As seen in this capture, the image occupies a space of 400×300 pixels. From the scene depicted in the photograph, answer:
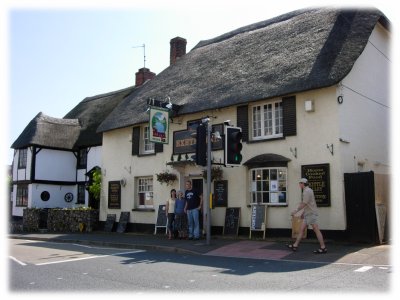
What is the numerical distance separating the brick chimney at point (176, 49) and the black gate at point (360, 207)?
1494 cm

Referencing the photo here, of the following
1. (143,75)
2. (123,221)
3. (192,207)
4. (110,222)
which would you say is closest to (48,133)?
(143,75)

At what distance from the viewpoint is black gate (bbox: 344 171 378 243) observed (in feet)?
40.8

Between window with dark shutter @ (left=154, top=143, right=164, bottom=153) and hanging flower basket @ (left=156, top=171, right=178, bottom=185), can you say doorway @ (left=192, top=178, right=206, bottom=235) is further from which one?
window with dark shutter @ (left=154, top=143, right=164, bottom=153)

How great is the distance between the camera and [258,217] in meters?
14.6

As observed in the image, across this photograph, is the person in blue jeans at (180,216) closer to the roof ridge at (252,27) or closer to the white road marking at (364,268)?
the white road marking at (364,268)

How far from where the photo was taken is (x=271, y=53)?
16.6 meters

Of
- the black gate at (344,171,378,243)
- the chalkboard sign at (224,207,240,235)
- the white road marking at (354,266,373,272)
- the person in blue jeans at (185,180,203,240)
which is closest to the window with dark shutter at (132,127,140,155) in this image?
the person in blue jeans at (185,180,203,240)

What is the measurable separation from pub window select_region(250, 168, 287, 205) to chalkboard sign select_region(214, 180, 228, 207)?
1.08 m

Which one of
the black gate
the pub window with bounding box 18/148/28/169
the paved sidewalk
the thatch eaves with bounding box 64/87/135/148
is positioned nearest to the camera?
the paved sidewalk

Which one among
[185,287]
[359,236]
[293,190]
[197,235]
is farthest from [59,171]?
[185,287]

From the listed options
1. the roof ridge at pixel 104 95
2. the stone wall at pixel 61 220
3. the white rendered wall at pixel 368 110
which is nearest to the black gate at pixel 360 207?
the white rendered wall at pixel 368 110

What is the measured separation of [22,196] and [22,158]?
8.54 feet

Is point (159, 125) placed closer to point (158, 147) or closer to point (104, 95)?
point (158, 147)

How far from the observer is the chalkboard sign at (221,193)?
15.9 meters
